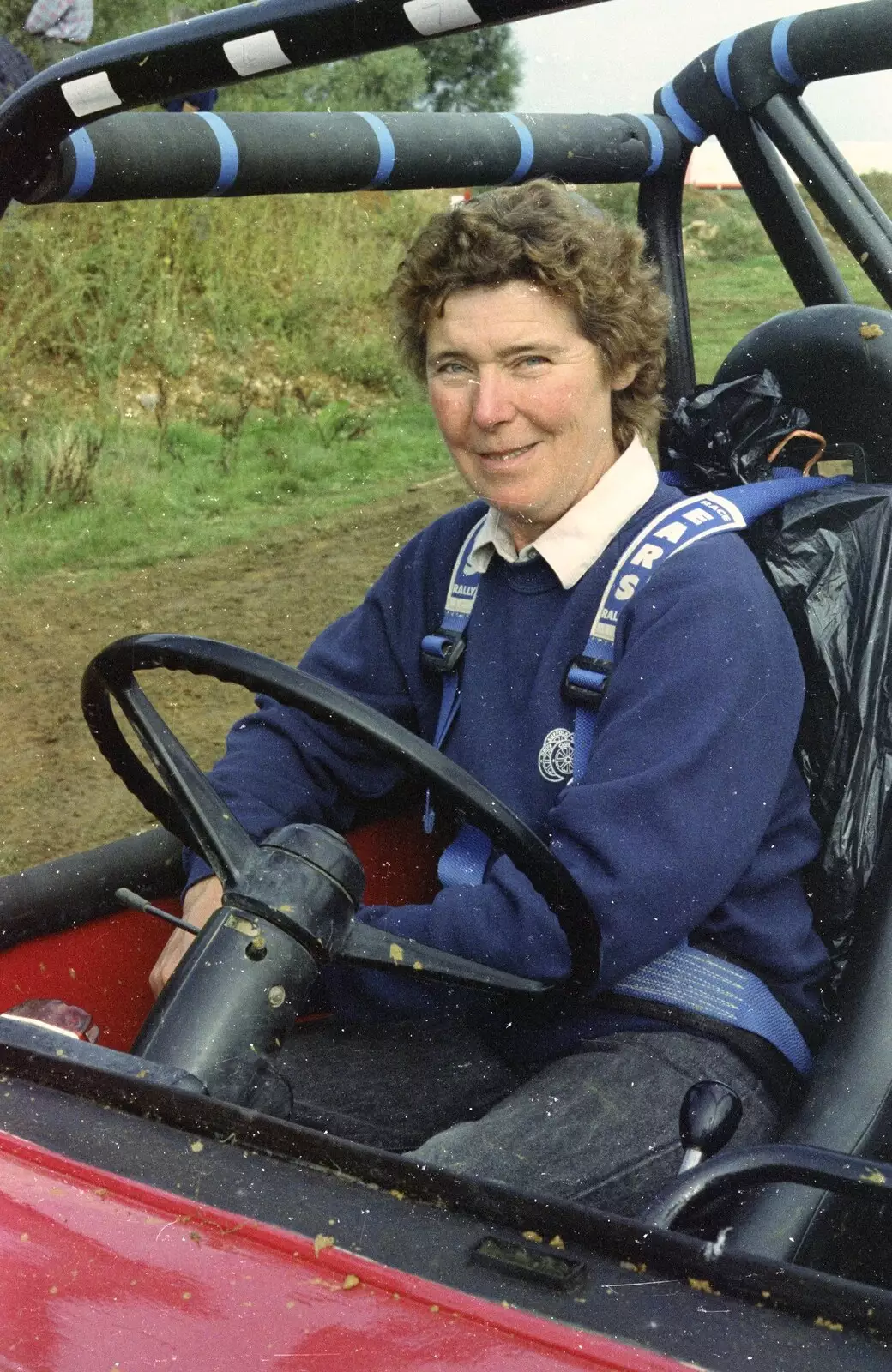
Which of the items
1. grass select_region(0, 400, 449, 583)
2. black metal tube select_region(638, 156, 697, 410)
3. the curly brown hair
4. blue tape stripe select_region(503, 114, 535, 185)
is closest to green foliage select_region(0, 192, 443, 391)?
grass select_region(0, 400, 449, 583)

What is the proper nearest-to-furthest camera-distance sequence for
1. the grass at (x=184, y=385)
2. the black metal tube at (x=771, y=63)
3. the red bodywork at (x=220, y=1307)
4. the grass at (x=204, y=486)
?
1. the red bodywork at (x=220, y=1307)
2. the black metal tube at (x=771, y=63)
3. the grass at (x=204, y=486)
4. the grass at (x=184, y=385)

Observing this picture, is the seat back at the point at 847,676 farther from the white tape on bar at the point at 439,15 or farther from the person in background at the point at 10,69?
the person in background at the point at 10,69

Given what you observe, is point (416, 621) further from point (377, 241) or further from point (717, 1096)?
point (377, 241)

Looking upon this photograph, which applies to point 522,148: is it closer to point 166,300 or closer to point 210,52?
point 210,52

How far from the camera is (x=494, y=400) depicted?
1749 mm

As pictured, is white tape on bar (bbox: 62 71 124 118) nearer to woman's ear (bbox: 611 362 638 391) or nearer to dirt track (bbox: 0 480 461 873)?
woman's ear (bbox: 611 362 638 391)

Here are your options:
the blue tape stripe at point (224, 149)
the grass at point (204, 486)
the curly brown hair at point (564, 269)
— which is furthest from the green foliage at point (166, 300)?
the blue tape stripe at point (224, 149)

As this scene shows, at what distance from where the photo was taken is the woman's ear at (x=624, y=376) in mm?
1838

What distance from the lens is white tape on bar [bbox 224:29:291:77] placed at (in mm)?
1197

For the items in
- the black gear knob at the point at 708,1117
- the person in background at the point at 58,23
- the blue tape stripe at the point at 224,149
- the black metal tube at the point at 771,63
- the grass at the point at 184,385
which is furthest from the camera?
the grass at the point at 184,385

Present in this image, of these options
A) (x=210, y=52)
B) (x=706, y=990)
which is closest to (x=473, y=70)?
(x=210, y=52)

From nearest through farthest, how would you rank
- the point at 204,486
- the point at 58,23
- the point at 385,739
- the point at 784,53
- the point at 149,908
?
the point at 385,739, the point at 149,908, the point at 784,53, the point at 58,23, the point at 204,486

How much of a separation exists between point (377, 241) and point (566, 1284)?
2.43 meters

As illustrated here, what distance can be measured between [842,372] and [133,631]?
2.35 m
